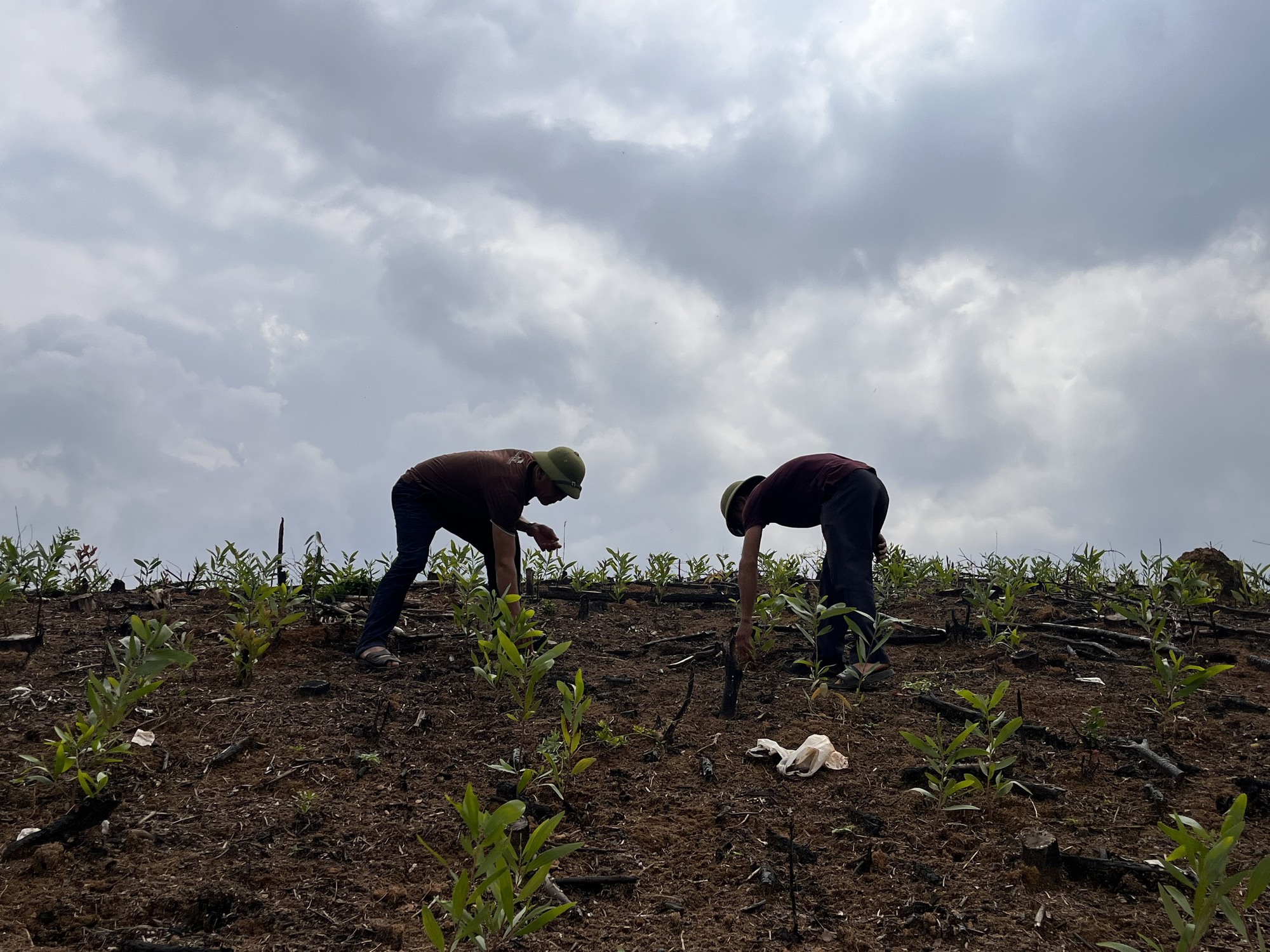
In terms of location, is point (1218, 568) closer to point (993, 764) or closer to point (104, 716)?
point (993, 764)

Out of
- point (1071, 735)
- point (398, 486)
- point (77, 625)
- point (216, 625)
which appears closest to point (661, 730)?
point (1071, 735)

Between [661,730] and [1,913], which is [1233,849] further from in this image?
[1,913]

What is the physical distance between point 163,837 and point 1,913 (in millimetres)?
589

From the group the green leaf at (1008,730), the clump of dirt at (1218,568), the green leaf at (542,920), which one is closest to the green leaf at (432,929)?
the green leaf at (542,920)

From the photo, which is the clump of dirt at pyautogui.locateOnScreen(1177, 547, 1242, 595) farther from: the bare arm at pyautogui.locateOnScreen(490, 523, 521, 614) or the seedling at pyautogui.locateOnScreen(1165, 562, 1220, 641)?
the bare arm at pyautogui.locateOnScreen(490, 523, 521, 614)

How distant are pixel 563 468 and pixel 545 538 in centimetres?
85

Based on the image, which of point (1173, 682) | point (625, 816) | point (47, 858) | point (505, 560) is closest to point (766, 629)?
point (505, 560)

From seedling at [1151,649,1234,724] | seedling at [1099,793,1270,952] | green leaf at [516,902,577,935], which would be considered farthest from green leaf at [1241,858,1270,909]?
seedling at [1151,649,1234,724]

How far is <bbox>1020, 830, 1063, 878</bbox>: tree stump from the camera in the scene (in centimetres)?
309

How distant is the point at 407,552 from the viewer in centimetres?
650

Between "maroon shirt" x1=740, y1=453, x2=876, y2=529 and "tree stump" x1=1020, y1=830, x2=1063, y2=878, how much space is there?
3280 mm

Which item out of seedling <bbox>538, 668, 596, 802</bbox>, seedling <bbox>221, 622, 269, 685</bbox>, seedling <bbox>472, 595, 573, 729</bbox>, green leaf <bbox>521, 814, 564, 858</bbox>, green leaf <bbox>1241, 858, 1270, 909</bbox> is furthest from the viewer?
seedling <bbox>221, 622, 269, 685</bbox>

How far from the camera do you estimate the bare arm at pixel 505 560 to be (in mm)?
6074

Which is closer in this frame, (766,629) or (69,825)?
(69,825)
